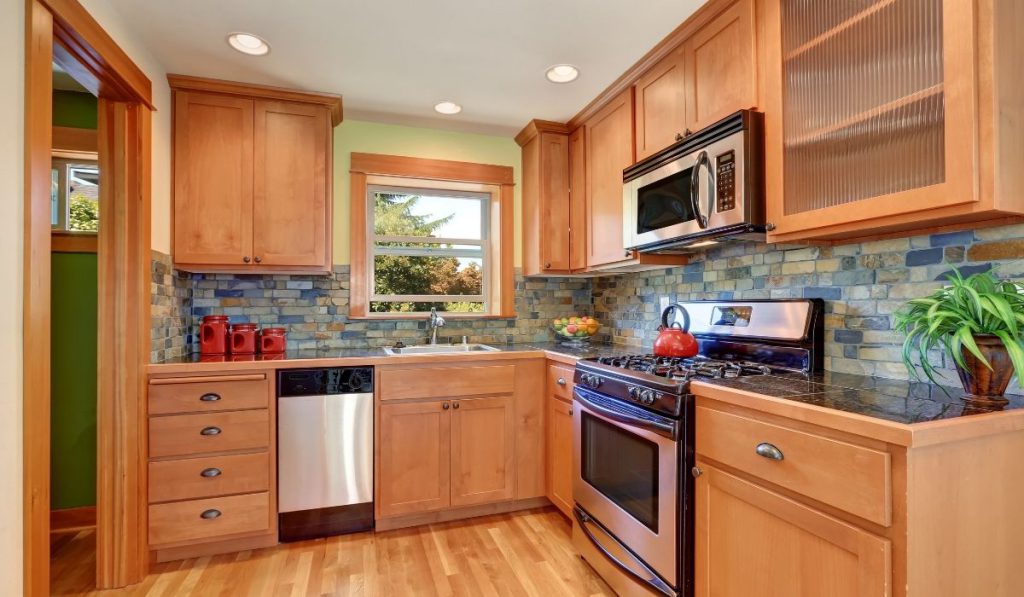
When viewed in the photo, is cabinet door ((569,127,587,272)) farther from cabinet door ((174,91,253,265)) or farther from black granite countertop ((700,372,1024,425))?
cabinet door ((174,91,253,265))

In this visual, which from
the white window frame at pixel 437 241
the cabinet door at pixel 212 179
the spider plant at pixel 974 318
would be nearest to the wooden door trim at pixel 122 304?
the cabinet door at pixel 212 179

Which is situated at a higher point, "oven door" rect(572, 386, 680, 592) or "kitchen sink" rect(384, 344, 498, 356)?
"kitchen sink" rect(384, 344, 498, 356)

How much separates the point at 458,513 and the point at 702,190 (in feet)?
6.91

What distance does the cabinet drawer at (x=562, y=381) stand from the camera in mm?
2525

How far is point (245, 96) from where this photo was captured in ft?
8.57

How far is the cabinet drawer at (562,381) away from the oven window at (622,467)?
0.99ft

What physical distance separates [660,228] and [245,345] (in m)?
2.24

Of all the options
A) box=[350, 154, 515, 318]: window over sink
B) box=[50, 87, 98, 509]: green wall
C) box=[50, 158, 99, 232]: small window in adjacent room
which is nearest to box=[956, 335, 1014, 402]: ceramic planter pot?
box=[350, 154, 515, 318]: window over sink

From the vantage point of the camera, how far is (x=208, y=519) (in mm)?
2260

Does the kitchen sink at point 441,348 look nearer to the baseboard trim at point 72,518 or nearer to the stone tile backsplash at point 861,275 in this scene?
the stone tile backsplash at point 861,275

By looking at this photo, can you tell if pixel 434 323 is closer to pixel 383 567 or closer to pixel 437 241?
pixel 437 241

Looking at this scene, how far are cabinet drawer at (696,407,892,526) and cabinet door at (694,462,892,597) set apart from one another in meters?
0.05

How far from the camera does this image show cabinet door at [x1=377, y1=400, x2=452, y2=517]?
2.52 m

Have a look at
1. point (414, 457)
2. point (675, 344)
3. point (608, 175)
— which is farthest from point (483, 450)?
point (608, 175)
